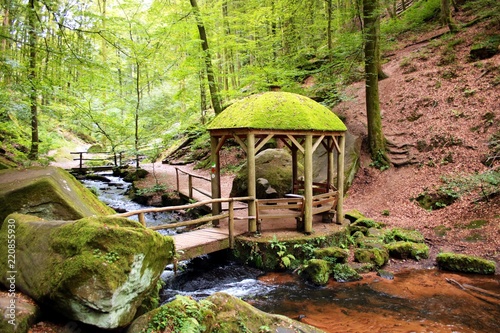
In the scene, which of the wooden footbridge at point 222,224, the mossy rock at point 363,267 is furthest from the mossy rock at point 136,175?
the mossy rock at point 363,267

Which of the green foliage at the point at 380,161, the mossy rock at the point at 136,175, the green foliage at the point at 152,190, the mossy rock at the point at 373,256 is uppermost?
the green foliage at the point at 380,161

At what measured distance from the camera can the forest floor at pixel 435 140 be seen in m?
8.66

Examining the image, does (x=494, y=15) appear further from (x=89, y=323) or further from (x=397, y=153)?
(x=89, y=323)

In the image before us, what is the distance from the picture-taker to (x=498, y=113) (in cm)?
1150

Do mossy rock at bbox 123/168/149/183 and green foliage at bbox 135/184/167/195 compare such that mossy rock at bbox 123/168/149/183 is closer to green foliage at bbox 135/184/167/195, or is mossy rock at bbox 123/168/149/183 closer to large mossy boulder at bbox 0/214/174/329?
green foliage at bbox 135/184/167/195

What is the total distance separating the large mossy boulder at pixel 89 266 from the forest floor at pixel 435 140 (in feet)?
20.9

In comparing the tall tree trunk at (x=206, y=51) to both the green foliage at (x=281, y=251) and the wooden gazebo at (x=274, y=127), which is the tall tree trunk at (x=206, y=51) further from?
the green foliage at (x=281, y=251)

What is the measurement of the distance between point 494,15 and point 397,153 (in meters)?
9.33

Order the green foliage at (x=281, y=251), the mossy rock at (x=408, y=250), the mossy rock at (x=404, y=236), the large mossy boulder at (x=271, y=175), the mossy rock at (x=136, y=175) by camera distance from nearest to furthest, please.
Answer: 1. the green foliage at (x=281, y=251)
2. the mossy rock at (x=408, y=250)
3. the mossy rock at (x=404, y=236)
4. the large mossy boulder at (x=271, y=175)
5. the mossy rock at (x=136, y=175)

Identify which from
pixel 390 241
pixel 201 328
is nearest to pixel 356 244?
pixel 390 241

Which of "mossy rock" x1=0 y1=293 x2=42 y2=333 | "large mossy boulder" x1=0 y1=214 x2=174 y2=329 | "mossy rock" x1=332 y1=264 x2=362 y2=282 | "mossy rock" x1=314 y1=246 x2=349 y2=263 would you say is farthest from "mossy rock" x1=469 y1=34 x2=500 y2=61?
"mossy rock" x1=0 y1=293 x2=42 y2=333

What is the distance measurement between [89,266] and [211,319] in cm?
163

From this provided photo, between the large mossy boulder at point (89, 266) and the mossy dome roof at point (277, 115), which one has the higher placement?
the mossy dome roof at point (277, 115)

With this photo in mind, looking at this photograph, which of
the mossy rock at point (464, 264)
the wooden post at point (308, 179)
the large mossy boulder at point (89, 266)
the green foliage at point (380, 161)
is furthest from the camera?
the green foliage at point (380, 161)
